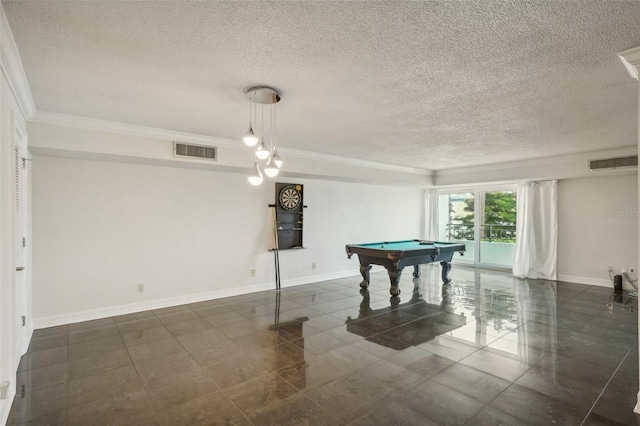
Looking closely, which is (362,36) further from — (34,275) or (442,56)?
(34,275)

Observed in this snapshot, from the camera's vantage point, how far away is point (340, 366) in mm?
3059

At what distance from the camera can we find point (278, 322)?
4344 millimetres

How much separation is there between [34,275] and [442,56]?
510cm

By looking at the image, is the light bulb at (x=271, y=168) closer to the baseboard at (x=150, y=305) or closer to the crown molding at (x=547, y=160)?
the baseboard at (x=150, y=305)

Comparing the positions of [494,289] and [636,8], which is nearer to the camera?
[636,8]

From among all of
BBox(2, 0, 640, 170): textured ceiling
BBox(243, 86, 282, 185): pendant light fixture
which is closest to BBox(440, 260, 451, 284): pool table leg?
BBox(2, 0, 640, 170): textured ceiling

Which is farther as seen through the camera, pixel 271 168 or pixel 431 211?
pixel 431 211

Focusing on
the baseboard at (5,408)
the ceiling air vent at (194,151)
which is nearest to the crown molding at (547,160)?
the ceiling air vent at (194,151)

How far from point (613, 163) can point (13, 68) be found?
27.2 feet

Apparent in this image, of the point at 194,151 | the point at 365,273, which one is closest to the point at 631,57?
the point at 365,273

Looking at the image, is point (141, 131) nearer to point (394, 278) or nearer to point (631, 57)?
point (394, 278)

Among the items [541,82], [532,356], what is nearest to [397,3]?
[541,82]

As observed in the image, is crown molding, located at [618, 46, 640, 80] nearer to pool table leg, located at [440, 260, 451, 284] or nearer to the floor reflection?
the floor reflection

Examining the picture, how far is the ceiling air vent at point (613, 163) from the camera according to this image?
585 cm
